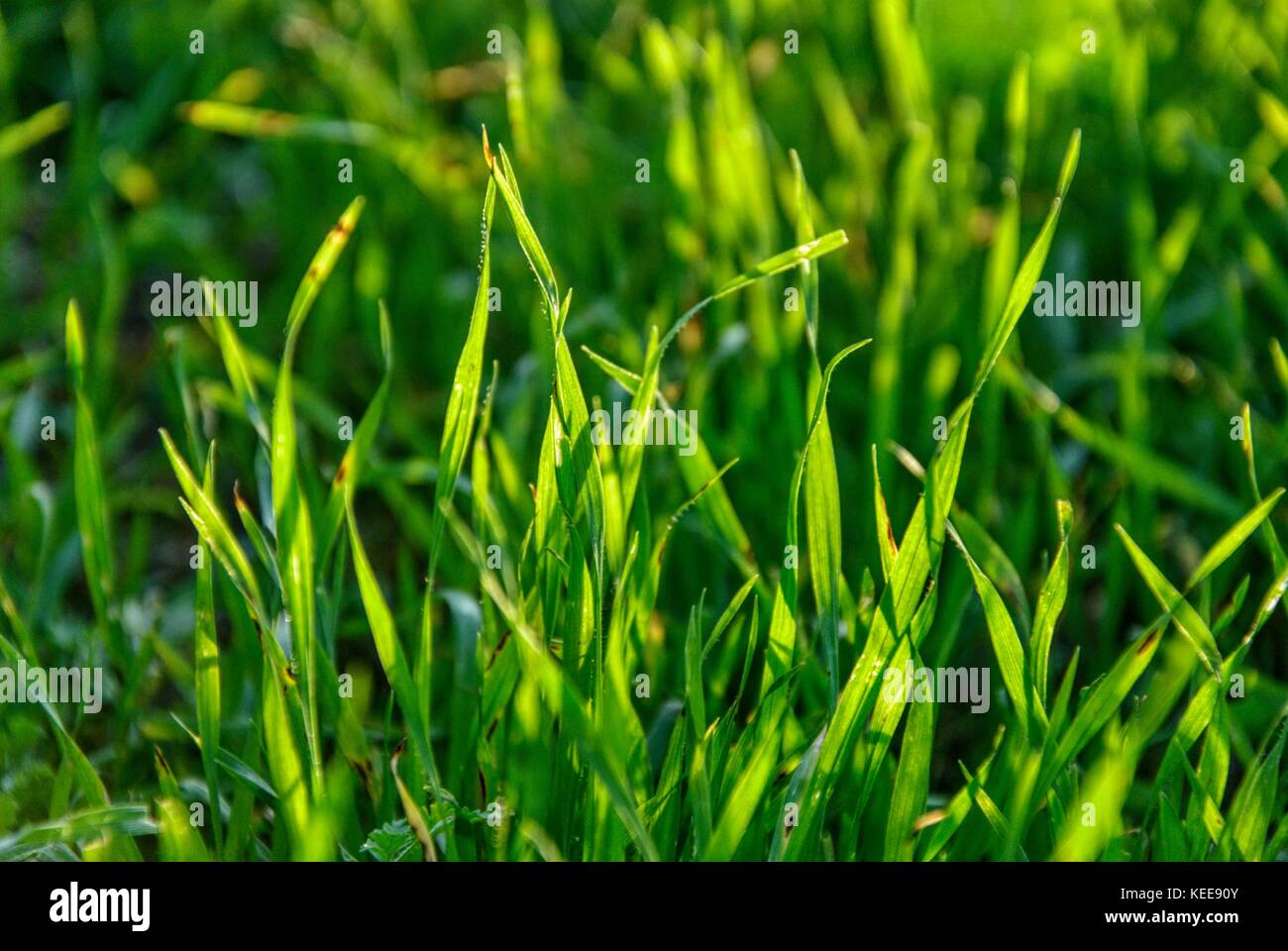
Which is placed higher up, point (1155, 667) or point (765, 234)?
point (765, 234)

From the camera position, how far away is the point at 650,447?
156 cm

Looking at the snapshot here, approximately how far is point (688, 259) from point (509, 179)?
26.7 inches

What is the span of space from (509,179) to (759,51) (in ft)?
4.02

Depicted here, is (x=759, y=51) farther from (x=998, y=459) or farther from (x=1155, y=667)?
(x=1155, y=667)

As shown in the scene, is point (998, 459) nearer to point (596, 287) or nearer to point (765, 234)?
point (765, 234)

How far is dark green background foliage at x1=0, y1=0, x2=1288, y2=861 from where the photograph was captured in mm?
1123

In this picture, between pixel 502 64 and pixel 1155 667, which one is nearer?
pixel 1155 667

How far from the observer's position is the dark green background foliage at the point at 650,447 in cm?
112
